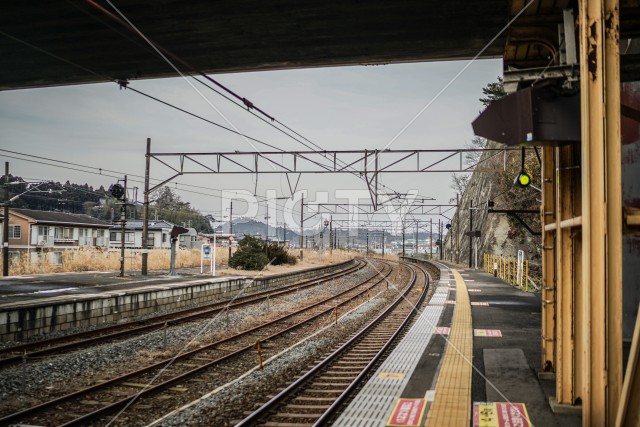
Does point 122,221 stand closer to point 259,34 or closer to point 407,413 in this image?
point 259,34

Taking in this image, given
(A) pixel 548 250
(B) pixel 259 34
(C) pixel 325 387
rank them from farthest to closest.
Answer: (B) pixel 259 34, (C) pixel 325 387, (A) pixel 548 250

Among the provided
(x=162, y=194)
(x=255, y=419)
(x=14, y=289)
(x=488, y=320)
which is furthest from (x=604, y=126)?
(x=162, y=194)

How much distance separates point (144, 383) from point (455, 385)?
541 centimetres

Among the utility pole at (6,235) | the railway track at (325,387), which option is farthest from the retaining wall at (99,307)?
the utility pole at (6,235)

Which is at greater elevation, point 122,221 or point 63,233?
point 122,221

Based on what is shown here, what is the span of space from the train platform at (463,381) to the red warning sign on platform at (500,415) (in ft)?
0.04

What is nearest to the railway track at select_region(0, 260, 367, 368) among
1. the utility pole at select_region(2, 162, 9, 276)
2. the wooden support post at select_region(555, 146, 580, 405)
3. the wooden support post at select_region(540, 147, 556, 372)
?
the wooden support post at select_region(540, 147, 556, 372)

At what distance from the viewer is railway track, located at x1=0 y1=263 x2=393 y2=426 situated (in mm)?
7010

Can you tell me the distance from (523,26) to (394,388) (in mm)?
5338

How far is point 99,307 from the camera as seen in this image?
14.9 m

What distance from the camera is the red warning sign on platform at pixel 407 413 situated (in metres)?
5.82

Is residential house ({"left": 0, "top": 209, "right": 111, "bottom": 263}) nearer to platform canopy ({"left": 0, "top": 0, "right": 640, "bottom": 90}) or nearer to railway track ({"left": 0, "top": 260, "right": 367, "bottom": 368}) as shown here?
railway track ({"left": 0, "top": 260, "right": 367, "bottom": 368})

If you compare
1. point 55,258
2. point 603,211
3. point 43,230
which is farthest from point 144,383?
point 43,230

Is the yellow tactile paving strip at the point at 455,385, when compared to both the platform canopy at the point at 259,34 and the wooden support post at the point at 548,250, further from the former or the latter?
the platform canopy at the point at 259,34
